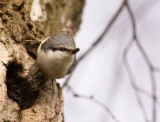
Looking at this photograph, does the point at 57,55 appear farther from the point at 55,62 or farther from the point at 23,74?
the point at 23,74

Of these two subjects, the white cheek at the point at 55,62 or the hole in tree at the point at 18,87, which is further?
the hole in tree at the point at 18,87

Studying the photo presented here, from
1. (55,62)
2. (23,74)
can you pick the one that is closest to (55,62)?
(55,62)

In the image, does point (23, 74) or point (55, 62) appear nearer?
point (55, 62)

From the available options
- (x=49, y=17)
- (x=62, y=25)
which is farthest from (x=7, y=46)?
(x=62, y=25)
